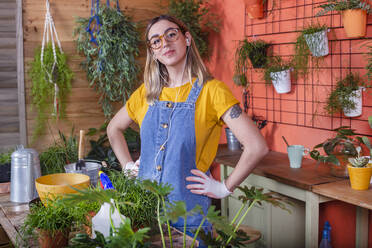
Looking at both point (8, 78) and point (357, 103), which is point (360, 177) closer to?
point (357, 103)

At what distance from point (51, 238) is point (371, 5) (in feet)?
6.45

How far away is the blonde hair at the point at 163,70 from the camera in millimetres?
1843

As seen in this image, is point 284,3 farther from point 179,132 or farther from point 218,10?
point 179,132

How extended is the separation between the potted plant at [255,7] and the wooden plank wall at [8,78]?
187cm

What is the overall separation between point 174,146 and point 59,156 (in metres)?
1.61

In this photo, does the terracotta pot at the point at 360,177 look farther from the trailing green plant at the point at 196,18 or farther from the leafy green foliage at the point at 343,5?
the trailing green plant at the point at 196,18

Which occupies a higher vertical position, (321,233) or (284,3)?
(284,3)

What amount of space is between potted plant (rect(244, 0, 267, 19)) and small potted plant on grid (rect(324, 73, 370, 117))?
2.91 feet

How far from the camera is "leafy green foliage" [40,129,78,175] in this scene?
296 cm

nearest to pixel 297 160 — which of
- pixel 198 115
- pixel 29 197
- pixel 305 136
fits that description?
pixel 305 136

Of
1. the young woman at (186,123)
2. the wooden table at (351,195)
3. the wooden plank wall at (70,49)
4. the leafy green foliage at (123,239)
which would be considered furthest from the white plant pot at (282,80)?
the leafy green foliage at (123,239)

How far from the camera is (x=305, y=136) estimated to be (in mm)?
2762

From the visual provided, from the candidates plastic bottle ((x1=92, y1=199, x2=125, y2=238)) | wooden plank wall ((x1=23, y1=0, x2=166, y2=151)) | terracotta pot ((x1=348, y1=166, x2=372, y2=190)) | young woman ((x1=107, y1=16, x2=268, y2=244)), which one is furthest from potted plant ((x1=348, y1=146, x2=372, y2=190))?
wooden plank wall ((x1=23, y1=0, x2=166, y2=151))

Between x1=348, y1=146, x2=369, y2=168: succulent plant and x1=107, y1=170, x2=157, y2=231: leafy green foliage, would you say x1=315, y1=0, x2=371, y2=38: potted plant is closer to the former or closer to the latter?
x1=348, y1=146, x2=369, y2=168: succulent plant
